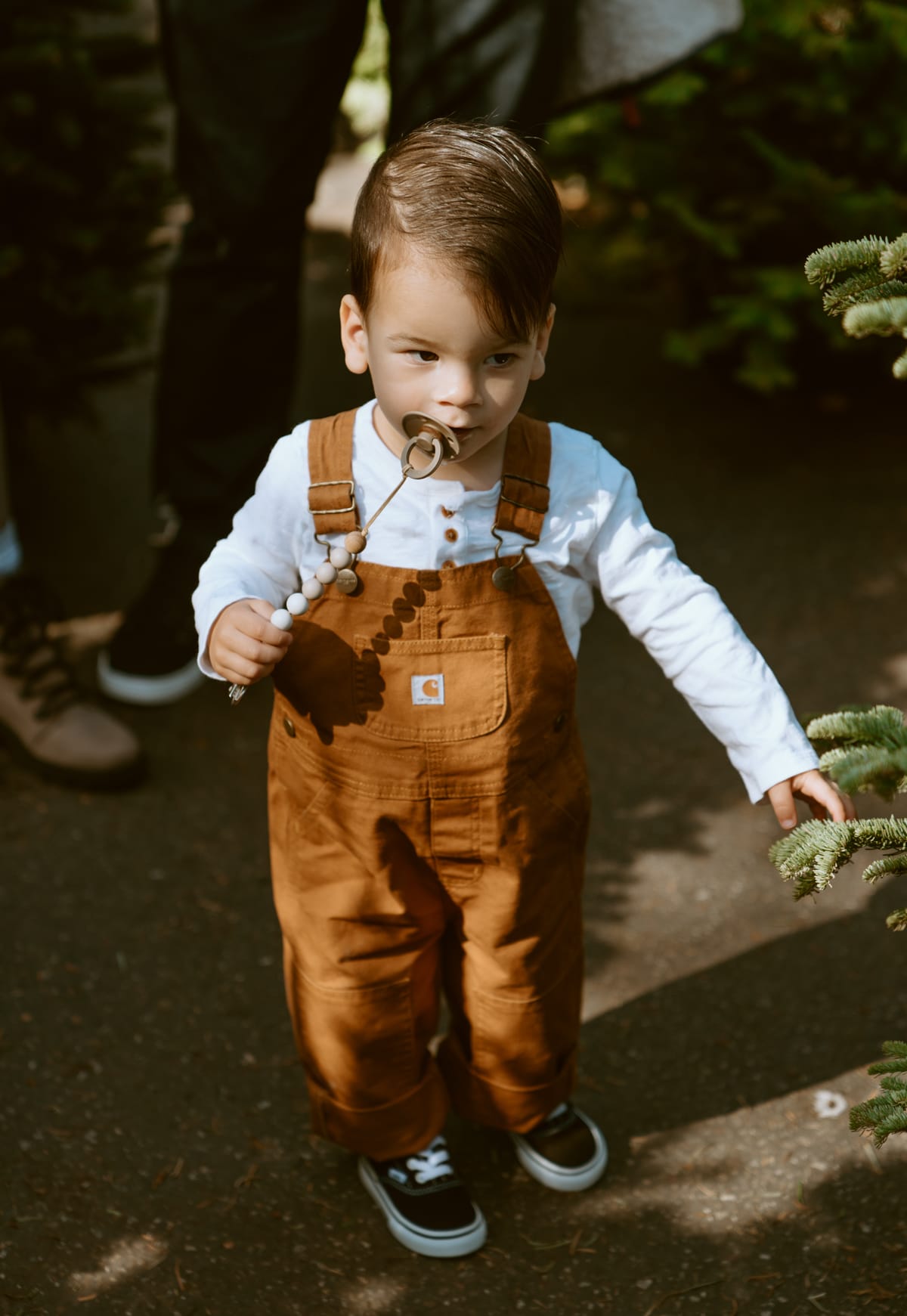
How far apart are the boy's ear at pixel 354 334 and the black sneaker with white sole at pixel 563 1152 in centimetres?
127

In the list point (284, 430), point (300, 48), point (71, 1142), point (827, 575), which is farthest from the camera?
point (827, 575)

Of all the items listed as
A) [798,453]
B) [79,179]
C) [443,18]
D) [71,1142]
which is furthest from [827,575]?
[71,1142]

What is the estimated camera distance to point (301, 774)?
1949mm

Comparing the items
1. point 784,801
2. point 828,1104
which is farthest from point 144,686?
point 784,801

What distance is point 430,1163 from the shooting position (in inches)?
85.7

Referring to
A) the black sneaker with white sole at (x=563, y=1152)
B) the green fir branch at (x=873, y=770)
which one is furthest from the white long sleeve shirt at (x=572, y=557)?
the black sneaker with white sole at (x=563, y=1152)

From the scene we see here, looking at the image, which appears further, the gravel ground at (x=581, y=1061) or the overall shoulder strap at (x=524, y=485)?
the gravel ground at (x=581, y=1061)

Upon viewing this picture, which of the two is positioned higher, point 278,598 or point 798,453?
point 278,598

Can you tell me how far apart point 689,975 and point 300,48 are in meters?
2.17

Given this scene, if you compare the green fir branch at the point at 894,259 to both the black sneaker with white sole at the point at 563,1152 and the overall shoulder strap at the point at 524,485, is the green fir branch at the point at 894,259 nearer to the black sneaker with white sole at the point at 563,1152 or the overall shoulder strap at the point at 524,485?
the overall shoulder strap at the point at 524,485

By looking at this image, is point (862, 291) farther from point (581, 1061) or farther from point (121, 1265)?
point (121, 1265)

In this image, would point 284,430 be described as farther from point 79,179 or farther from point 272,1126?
point 272,1126

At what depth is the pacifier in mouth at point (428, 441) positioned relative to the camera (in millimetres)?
1689

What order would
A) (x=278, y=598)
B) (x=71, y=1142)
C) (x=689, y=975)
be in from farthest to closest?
(x=689, y=975) → (x=71, y=1142) → (x=278, y=598)
